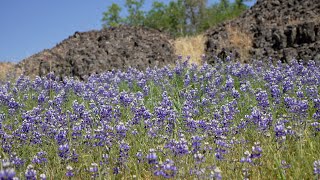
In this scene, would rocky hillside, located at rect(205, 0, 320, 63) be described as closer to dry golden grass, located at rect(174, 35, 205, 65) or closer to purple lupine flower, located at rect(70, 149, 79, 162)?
dry golden grass, located at rect(174, 35, 205, 65)

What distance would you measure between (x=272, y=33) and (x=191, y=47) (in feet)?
14.2

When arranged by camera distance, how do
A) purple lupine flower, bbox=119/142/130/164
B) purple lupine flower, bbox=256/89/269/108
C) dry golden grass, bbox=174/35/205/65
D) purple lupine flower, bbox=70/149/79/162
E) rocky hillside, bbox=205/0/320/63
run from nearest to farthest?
purple lupine flower, bbox=119/142/130/164 → purple lupine flower, bbox=70/149/79/162 → purple lupine flower, bbox=256/89/269/108 → rocky hillside, bbox=205/0/320/63 → dry golden grass, bbox=174/35/205/65

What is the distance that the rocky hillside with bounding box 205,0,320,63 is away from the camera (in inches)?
553

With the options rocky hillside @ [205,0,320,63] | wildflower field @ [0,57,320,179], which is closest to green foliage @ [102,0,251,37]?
rocky hillside @ [205,0,320,63]

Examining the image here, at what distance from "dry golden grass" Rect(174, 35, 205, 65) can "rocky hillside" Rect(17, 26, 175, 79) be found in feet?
2.42

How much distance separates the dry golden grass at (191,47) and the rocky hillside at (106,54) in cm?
74

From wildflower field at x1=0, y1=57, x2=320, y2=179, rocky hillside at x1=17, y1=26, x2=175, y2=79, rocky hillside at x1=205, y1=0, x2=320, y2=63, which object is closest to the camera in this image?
wildflower field at x1=0, y1=57, x2=320, y2=179

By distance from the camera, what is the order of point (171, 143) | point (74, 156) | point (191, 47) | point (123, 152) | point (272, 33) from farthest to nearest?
1. point (191, 47)
2. point (272, 33)
3. point (74, 156)
4. point (123, 152)
5. point (171, 143)

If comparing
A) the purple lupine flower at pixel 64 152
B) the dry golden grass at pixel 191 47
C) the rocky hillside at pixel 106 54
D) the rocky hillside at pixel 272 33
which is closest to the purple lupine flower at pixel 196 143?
the purple lupine flower at pixel 64 152

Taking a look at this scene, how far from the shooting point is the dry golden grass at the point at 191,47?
60.7 feet

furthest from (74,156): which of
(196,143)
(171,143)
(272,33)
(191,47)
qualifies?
(191,47)

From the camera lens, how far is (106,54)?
15367mm

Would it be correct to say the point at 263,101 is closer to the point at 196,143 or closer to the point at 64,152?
the point at 196,143

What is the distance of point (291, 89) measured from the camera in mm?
6801
